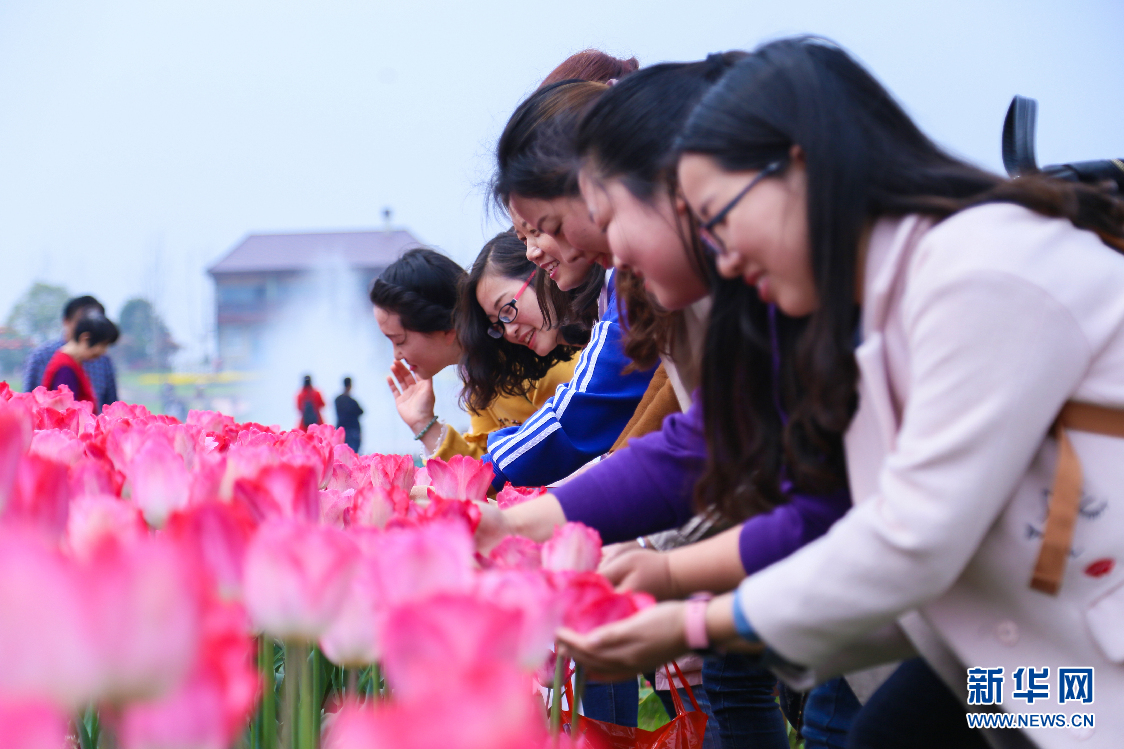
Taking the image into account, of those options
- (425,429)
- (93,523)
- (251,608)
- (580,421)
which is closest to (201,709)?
(251,608)

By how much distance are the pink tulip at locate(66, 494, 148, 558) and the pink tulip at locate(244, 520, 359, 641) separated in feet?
0.29

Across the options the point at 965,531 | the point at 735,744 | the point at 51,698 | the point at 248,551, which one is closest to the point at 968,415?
the point at 965,531

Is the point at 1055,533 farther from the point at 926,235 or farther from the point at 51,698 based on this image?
the point at 51,698

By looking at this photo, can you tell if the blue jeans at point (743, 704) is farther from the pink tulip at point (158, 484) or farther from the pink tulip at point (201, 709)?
the pink tulip at point (201, 709)

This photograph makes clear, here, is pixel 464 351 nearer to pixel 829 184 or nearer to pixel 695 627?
pixel 829 184

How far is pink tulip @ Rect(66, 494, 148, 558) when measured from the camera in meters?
0.56

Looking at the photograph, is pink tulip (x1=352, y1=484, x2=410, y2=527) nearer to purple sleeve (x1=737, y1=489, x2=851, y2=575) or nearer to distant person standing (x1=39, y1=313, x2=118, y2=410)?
purple sleeve (x1=737, y1=489, x2=851, y2=575)

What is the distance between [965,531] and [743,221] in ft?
1.18

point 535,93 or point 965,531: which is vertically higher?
point 535,93

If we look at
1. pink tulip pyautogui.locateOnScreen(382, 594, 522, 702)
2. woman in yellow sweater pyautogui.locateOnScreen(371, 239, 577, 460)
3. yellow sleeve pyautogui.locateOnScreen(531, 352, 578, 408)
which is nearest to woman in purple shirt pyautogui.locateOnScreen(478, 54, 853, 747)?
pink tulip pyautogui.locateOnScreen(382, 594, 522, 702)

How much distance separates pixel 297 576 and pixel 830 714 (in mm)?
1398

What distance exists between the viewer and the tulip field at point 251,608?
344 mm

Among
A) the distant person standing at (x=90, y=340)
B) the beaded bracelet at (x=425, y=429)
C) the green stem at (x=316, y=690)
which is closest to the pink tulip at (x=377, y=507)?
the green stem at (x=316, y=690)

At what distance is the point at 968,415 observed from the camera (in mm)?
757
